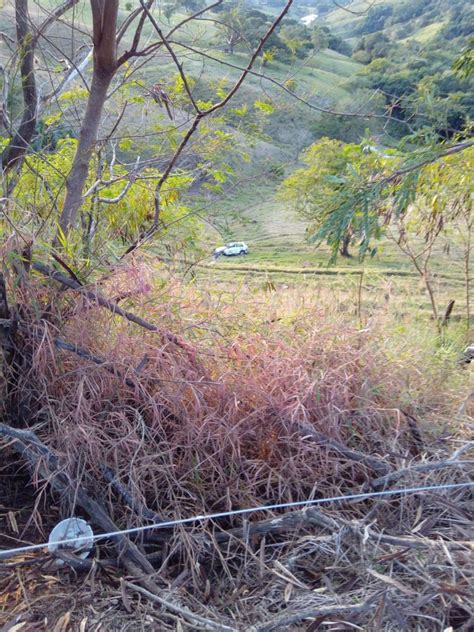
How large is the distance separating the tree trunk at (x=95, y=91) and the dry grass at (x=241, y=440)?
2.44ft

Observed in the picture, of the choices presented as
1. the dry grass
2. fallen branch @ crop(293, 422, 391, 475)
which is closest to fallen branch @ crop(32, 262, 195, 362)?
the dry grass

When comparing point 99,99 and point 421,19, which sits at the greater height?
point 421,19

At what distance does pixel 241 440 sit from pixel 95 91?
221 centimetres

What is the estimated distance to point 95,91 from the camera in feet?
11.5

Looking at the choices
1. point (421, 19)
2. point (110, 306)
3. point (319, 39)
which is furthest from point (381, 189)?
point (421, 19)

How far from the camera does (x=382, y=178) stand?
5.63 metres

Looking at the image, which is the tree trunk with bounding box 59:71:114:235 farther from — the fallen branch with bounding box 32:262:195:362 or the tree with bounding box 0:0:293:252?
the fallen branch with bounding box 32:262:195:362

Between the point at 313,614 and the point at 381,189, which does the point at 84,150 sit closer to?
the point at 313,614

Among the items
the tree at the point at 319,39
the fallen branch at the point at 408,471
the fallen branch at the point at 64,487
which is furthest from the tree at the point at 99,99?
the fallen branch at the point at 408,471

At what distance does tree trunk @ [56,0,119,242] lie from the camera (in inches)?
129

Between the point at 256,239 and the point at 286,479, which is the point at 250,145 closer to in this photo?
the point at 286,479

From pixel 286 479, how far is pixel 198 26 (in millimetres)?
3336

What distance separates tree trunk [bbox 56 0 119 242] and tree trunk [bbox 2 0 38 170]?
0.72 meters

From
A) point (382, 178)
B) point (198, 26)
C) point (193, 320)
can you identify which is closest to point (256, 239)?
point (382, 178)
